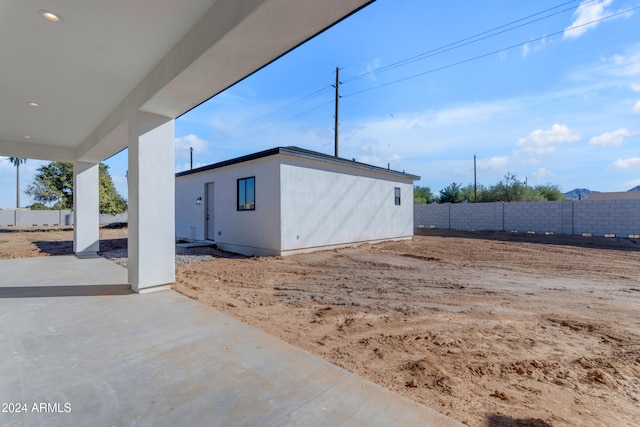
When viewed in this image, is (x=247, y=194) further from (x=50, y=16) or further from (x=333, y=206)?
(x=50, y=16)

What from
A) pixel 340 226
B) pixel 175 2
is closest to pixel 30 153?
pixel 175 2

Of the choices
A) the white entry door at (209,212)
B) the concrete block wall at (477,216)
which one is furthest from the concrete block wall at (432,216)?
the white entry door at (209,212)

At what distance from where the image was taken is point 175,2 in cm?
277

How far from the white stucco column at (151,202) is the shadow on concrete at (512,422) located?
15.9ft

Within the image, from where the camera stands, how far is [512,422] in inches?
72.1

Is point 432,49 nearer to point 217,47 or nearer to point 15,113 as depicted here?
point 217,47

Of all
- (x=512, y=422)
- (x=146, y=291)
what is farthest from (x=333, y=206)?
(x=512, y=422)

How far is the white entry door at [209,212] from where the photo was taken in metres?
11.5

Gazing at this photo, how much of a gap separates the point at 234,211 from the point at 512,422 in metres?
9.49

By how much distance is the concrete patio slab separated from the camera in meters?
1.84

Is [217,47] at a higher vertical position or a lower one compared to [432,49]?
lower

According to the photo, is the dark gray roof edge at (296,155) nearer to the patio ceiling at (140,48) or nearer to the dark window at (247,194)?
the dark window at (247,194)

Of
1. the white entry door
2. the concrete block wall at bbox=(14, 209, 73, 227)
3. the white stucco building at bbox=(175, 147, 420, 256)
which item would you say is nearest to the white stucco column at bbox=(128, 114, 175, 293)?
the white stucco building at bbox=(175, 147, 420, 256)

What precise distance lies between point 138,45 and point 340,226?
814 cm
